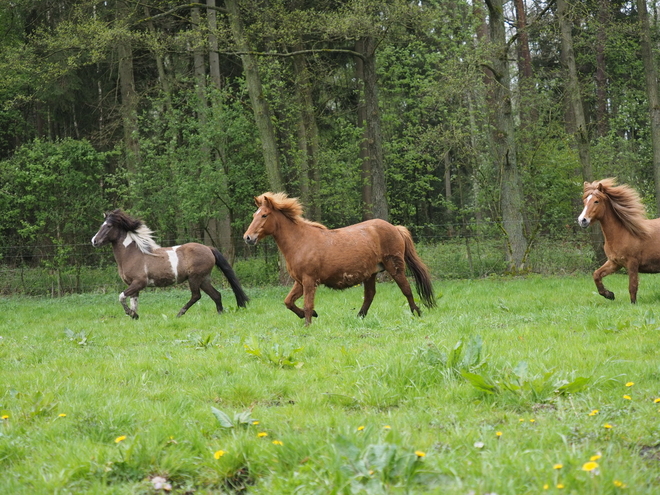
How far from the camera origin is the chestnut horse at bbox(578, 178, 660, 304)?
418 inches

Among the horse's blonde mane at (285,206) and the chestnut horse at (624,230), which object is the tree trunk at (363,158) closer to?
the chestnut horse at (624,230)

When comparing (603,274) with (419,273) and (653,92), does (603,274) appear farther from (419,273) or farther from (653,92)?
(653,92)

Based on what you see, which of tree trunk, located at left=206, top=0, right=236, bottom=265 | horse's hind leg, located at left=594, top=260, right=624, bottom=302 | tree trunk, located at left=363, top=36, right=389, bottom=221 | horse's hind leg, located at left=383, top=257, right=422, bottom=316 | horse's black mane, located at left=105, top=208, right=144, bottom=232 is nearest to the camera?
horse's hind leg, located at left=383, top=257, right=422, bottom=316

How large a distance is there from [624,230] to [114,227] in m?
9.67

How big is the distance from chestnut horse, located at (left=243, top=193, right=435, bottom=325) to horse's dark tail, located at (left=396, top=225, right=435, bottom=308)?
0.05m

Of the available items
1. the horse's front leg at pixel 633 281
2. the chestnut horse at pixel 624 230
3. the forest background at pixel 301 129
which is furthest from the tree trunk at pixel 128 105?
the horse's front leg at pixel 633 281

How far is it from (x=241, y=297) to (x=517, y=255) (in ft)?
28.9

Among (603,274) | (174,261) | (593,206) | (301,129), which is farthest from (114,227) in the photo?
(301,129)

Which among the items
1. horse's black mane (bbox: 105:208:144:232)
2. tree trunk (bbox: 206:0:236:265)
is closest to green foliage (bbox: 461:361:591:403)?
horse's black mane (bbox: 105:208:144:232)

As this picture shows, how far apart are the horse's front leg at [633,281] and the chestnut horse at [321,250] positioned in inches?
131

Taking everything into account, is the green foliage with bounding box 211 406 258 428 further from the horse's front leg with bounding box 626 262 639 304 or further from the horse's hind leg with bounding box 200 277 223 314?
the horse's hind leg with bounding box 200 277 223 314

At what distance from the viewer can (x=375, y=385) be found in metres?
5.04

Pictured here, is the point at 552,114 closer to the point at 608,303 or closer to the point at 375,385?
the point at 608,303

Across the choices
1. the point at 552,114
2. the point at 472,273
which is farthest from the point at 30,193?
the point at 552,114
